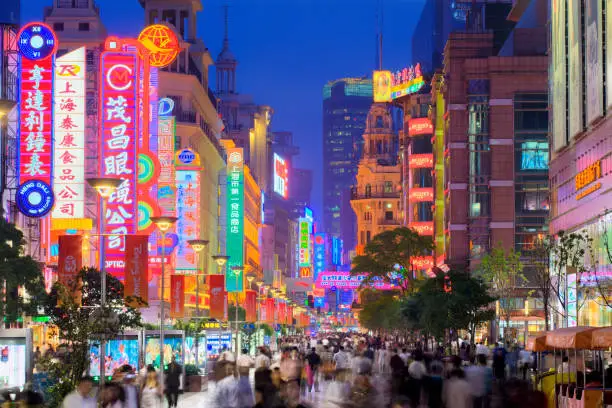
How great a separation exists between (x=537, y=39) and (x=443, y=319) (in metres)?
53.6

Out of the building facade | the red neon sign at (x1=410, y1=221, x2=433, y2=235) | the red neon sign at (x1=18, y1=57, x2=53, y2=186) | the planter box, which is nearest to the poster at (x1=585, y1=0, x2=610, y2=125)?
the building facade

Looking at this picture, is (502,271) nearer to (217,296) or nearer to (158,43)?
(217,296)

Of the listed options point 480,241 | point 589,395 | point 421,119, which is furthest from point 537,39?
point 589,395

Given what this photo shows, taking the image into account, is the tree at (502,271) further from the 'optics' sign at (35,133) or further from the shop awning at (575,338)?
the shop awning at (575,338)

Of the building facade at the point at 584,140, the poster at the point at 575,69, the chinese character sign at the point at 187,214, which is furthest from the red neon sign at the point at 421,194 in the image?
the poster at the point at 575,69

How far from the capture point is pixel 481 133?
108 meters

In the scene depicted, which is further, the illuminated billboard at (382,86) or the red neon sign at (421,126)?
the illuminated billboard at (382,86)

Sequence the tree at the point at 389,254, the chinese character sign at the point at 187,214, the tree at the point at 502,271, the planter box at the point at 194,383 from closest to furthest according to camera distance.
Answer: the planter box at the point at 194,383, the tree at the point at 502,271, the chinese character sign at the point at 187,214, the tree at the point at 389,254

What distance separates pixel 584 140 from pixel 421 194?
7473 cm

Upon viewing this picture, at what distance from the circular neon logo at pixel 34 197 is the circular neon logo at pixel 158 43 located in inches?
1413

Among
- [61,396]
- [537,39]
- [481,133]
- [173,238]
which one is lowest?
[61,396]

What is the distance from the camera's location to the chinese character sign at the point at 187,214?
10831 cm

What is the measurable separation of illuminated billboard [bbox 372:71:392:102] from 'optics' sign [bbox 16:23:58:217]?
117279mm

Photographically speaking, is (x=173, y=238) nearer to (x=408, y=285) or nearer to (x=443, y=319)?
(x=408, y=285)
